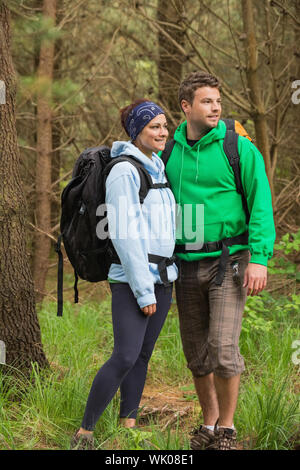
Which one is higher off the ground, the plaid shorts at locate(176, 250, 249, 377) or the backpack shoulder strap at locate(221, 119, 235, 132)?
the backpack shoulder strap at locate(221, 119, 235, 132)

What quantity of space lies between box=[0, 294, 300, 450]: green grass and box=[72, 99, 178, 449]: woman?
1.16 feet

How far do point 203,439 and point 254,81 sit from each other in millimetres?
3750

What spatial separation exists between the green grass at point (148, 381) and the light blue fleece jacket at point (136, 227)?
840 millimetres

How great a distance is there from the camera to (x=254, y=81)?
5797mm

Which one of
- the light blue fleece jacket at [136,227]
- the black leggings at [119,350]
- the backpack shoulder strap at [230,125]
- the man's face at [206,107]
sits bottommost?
the black leggings at [119,350]

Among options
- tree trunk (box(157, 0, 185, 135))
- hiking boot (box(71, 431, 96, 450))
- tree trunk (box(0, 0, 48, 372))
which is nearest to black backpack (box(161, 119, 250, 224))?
hiking boot (box(71, 431, 96, 450))

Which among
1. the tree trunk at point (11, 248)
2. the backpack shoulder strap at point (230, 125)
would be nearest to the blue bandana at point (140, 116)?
the backpack shoulder strap at point (230, 125)

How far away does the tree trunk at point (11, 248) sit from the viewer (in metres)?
4.07

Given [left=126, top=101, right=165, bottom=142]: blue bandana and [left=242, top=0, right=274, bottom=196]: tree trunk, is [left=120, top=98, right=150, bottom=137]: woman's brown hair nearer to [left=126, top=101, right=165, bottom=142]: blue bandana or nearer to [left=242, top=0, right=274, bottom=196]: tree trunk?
[left=126, top=101, right=165, bottom=142]: blue bandana

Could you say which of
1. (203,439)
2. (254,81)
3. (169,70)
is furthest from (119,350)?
(169,70)

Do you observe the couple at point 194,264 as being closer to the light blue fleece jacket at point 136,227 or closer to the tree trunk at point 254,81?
the light blue fleece jacket at point 136,227

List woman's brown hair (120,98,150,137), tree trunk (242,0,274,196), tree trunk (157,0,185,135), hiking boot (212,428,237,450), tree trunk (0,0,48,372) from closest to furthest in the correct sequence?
hiking boot (212,428,237,450), woman's brown hair (120,98,150,137), tree trunk (0,0,48,372), tree trunk (242,0,274,196), tree trunk (157,0,185,135)

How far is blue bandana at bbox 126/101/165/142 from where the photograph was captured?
3297 mm

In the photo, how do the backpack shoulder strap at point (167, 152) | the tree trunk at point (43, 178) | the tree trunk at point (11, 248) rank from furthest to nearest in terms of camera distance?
the tree trunk at point (43, 178)
the tree trunk at point (11, 248)
the backpack shoulder strap at point (167, 152)
